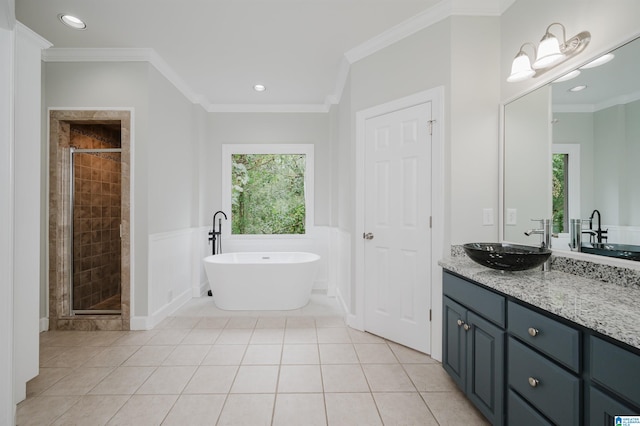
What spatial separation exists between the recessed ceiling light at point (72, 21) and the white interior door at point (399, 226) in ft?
8.85

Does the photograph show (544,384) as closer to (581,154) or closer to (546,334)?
(546,334)

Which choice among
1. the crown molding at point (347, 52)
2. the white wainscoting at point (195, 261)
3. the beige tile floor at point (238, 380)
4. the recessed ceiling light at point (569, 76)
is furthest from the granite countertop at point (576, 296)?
the crown molding at point (347, 52)

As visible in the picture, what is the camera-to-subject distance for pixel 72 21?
8.25ft

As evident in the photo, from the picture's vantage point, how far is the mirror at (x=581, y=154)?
1.47m

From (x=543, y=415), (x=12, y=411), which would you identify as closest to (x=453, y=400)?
(x=543, y=415)

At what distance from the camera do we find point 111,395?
1.95m

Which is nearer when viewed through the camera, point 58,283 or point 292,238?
point 58,283

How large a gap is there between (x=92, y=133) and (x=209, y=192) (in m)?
1.57

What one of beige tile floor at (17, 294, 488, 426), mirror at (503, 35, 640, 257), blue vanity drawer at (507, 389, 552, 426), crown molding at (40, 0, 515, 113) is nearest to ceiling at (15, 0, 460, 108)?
crown molding at (40, 0, 515, 113)

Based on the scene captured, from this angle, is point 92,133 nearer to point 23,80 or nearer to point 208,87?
point 208,87

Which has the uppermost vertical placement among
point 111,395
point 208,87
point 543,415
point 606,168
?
point 208,87

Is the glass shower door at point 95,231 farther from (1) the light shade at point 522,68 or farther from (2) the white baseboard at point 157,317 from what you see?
(1) the light shade at point 522,68

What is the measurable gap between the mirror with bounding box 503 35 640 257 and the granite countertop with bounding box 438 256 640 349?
11.2 inches

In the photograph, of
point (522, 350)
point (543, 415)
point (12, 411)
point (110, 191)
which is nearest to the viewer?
point (543, 415)
